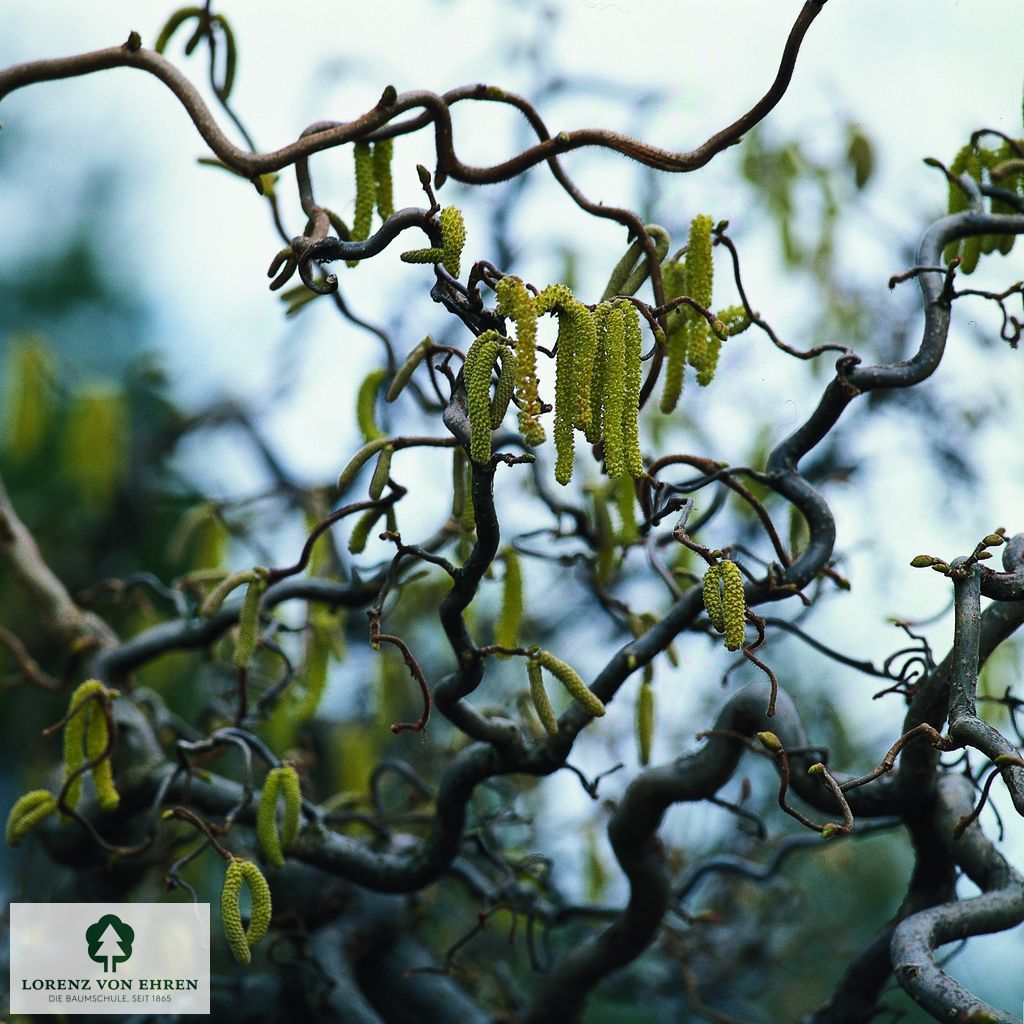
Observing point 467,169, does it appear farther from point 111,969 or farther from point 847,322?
point 847,322

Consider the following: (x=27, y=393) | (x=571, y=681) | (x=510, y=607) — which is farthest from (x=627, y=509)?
(x=27, y=393)

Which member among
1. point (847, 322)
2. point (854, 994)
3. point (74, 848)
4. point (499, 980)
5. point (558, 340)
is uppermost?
point (847, 322)

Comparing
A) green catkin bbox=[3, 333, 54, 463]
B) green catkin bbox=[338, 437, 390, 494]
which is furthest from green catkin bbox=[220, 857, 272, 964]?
green catkin bbox=[3, 333, 54, 463]

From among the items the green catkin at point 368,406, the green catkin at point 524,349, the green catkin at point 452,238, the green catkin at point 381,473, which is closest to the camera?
the green catkin at point 524,349

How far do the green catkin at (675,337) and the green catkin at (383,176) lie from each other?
41 centimetres

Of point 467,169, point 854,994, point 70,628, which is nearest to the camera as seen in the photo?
point 467,169

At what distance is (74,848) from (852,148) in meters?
2.23

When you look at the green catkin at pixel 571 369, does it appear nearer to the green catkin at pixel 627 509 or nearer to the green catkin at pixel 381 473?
the green catkin at pixel 381 473

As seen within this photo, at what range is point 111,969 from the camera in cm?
234

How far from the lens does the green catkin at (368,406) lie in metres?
2.25

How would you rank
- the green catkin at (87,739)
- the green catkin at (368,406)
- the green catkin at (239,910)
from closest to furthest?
the green catkin at (239,910) < the green catkin at (87,739) < the green catkin at (368,406)

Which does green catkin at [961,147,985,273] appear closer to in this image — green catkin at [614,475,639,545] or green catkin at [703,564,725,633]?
green catkin at [614,475,639,545]

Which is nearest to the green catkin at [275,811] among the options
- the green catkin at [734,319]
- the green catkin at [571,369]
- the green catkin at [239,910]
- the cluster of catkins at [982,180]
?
the green catkin at [239,910]

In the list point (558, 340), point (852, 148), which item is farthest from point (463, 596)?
point (852, 148)
